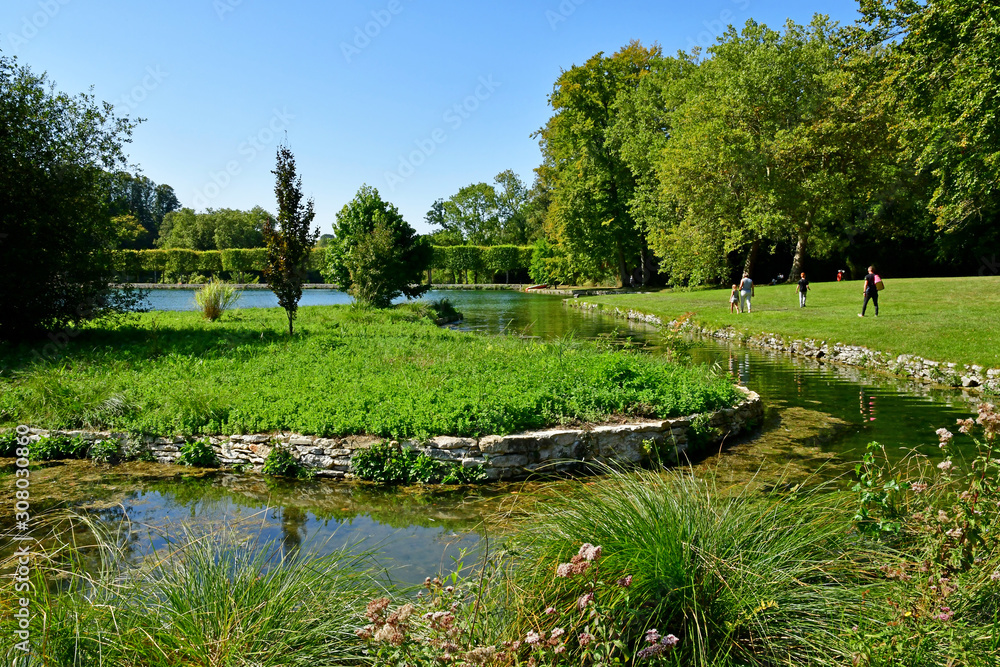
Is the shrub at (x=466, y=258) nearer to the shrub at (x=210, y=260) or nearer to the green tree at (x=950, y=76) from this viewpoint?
the shrub at (x=210, y=260)

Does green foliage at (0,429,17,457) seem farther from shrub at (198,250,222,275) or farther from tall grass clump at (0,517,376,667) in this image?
shrub at (198,250,222,275)

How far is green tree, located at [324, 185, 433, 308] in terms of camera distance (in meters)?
24.6

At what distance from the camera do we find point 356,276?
24828mm

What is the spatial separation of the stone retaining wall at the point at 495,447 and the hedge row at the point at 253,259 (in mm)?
56431

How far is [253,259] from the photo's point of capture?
6425 centimetres

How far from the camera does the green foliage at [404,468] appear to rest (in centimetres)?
684

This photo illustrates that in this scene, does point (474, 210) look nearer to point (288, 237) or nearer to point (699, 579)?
point (288, 237)

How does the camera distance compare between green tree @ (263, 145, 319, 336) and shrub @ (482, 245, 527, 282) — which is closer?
green tree @ (263, 145, 319, 336)

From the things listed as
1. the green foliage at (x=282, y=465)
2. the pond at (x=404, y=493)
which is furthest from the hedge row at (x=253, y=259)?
the green foliage at (x=282, y=465)

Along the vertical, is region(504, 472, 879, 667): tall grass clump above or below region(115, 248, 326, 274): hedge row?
below

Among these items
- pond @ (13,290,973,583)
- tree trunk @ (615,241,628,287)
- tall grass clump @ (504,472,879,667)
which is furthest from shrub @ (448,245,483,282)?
tall grass clump @ (504,472,879,667)

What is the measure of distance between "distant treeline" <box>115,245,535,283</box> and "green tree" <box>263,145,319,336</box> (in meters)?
48.3

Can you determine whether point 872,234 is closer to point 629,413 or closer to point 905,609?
point 629,413

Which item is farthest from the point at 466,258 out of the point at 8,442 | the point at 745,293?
the point at 8,442
